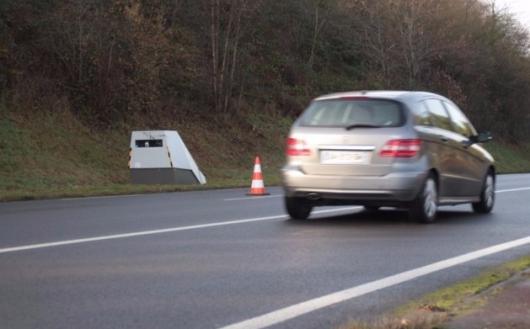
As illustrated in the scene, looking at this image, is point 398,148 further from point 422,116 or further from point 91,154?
point 91,154

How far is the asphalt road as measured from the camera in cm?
736

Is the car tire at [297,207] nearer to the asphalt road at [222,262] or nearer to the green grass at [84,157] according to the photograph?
the asphalt road at [222,262]

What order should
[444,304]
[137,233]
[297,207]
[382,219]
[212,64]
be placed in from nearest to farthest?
[444,304] → [137,233] → [297,207] → [382,219] → [212,64]

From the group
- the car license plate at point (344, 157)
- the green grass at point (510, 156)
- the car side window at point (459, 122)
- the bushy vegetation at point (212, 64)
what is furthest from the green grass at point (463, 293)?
the green grass at point (510, 156)

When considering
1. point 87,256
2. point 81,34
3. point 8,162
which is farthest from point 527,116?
point 87,256

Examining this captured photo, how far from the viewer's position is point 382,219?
Result: 14852 millimetres

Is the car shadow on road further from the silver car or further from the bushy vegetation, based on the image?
the bushy vegetation

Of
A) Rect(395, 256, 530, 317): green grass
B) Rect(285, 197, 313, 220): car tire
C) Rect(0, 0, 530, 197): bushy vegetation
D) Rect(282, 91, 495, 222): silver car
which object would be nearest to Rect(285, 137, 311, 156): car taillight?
Rect(282, 91, 495, 222): silver car

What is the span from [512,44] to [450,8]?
314 inches

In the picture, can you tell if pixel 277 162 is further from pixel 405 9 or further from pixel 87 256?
pixel 87 256

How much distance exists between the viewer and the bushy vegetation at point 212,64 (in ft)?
98.7

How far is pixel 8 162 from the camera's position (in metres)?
25.6

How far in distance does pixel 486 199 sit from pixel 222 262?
7519 mm

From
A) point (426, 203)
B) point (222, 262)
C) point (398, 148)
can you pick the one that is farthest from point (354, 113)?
point (222, 262)
